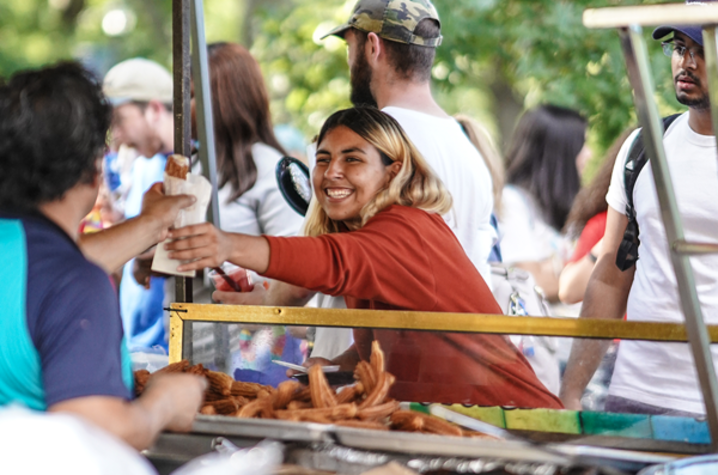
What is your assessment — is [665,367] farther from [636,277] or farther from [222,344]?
[222,344]

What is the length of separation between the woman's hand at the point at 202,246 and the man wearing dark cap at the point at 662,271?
104 centimetres

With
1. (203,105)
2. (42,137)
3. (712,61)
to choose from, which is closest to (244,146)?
(203,105)

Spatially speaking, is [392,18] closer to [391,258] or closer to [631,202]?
A: [391,258]

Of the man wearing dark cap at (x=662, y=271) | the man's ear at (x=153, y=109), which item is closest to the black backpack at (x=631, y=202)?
the man wearing dark cap at (x=662, y=271)

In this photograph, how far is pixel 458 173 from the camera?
261 centimetres

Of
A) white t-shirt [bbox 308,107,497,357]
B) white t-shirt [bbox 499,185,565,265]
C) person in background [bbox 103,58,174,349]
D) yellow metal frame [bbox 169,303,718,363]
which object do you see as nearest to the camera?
yellow metal frame [bbox 169,303,718,363]

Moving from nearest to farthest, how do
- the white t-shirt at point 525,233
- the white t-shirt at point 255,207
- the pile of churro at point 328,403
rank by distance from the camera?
1. the pile of churro at point 328,403
2. the white t-shirt at point 255,207
3. the white t-shirt at point 525,233

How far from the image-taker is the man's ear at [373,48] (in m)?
2.66

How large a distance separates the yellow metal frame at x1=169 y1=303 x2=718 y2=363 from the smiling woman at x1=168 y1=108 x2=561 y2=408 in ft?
0.11

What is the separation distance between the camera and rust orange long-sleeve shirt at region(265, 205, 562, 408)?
2164 millimetres

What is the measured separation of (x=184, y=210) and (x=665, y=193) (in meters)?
1.42

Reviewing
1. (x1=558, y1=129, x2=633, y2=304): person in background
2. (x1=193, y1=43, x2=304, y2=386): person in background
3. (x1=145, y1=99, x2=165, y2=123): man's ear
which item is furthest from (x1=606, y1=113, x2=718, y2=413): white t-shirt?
(x1=145, y1=99, x2=165, y2=123): man's ear

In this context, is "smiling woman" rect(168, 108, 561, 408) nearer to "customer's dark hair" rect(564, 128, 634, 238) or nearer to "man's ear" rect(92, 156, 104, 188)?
"customer's dark hair" rect(564, 128, 634, 238)

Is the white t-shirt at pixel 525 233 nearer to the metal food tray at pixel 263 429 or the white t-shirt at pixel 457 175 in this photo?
the white t-shirt at pixel 457 175
